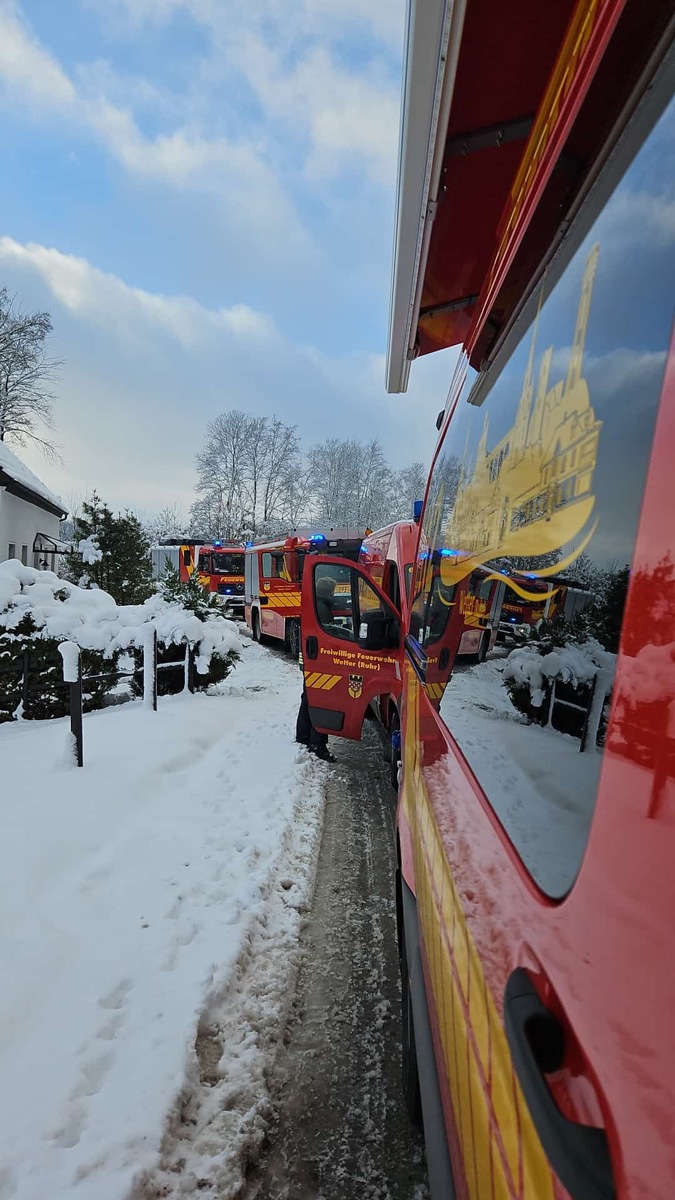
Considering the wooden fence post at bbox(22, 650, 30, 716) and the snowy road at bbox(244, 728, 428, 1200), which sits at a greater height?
the wooden fence post at bbox(22, 650, 30, 716)

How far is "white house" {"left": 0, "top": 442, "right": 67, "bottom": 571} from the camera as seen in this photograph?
18609 millimetres

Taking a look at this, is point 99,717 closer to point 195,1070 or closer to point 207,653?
point 207,653

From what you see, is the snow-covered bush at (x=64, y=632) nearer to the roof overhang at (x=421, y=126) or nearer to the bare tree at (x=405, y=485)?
the roof overhang at (x=421, y=126)

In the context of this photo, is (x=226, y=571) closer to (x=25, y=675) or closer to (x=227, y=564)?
(x=227, y=564)

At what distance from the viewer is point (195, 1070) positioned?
2.29 m

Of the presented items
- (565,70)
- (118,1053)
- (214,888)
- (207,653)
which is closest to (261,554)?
(207,653)

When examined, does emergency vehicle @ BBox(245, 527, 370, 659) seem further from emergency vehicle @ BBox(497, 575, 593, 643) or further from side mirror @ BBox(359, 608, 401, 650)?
emergency vehicle @ BBox(497, 575, 593, 643)

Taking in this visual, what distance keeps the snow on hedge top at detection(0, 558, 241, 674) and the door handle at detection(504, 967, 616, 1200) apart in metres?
6.95

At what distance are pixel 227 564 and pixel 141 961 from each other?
64.4ft

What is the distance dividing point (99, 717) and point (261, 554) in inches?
351

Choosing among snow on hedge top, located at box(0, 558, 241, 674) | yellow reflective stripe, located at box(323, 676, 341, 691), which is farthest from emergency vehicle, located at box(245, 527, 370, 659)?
yellow reflective stripe, located at box(323, 676, 341, 691)

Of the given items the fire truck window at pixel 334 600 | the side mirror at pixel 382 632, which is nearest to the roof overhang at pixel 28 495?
the fire truck window at pixel 334 600

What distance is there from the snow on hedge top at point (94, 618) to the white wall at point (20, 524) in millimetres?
11931

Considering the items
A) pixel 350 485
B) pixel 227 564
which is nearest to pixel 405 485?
pixel 350 485
